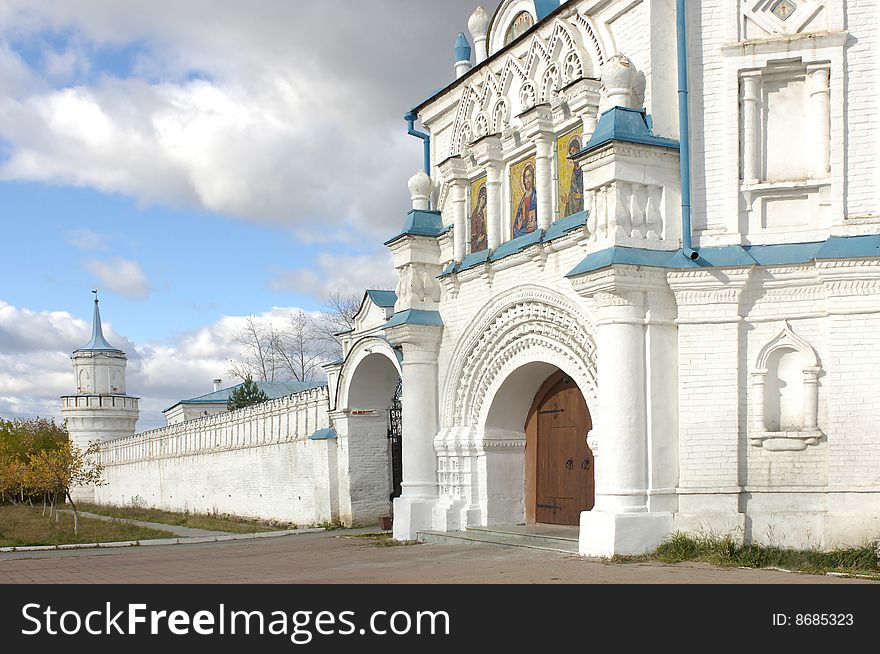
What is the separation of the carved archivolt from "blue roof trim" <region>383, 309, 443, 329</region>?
2.29 ft

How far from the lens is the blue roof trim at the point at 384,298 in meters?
19.0

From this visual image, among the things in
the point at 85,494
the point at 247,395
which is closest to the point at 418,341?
the point at 247,395

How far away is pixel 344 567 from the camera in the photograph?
12.5 metres

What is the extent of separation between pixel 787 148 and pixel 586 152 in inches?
90.2

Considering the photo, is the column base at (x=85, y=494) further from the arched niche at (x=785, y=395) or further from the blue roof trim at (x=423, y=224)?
the arched niche at (x=785, y=395)

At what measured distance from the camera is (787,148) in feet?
38.9

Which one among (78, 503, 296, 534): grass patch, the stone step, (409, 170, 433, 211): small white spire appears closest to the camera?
the stone step

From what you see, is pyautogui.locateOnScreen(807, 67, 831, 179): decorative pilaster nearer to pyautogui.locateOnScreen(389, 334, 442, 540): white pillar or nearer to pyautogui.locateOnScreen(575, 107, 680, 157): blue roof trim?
pyautogui.locateOnScreen(575, 107, 680, 157): blue roof trim

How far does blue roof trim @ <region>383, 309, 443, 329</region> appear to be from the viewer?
16.1 meters

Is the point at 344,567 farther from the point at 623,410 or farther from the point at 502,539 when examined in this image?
the point at 623,410

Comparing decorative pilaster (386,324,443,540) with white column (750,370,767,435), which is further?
decorative pilaster (386,324,443,540)

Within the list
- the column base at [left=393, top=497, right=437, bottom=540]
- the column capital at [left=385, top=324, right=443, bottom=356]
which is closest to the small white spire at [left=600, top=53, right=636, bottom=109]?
the column capital at [left=385, top=324, right=443, bottom=356]

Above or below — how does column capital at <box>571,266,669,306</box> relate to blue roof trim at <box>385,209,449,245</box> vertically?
below

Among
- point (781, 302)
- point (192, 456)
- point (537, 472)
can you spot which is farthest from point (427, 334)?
point (192, 456)
